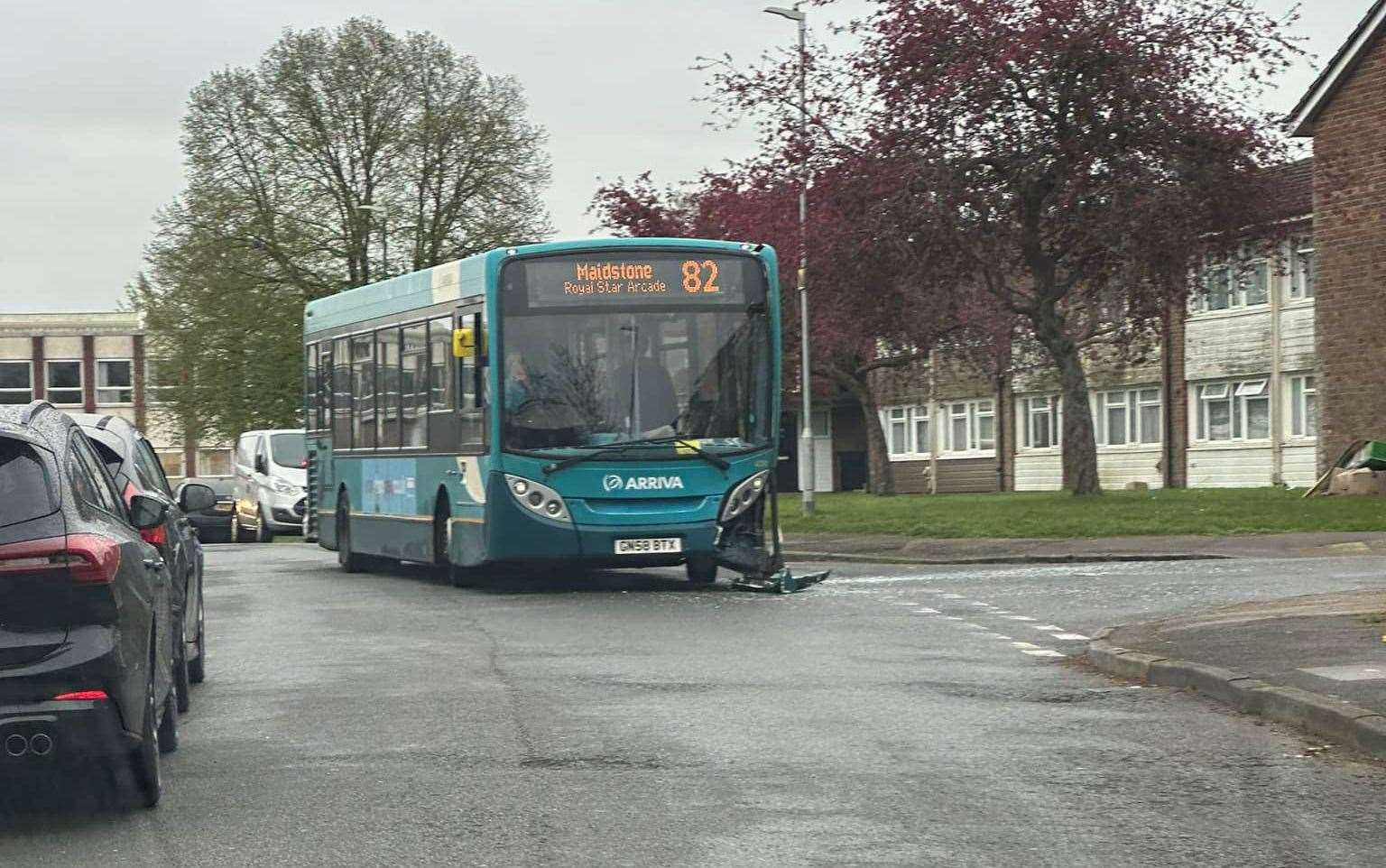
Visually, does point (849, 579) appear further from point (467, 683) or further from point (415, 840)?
point (415, 840)

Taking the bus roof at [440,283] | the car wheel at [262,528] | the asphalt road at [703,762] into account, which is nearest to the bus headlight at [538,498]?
the bus roof at [440,283]

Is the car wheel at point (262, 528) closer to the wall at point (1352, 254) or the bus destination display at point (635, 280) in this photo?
the wall at point (1352, 254)

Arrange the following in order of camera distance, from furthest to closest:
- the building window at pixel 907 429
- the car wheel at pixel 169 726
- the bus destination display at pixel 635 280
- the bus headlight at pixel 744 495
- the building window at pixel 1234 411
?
1. the building window at pixel 907 429
2. the building window at pixel 1234 411
3. the bus headlight at pixel 744 495
4. the bus destination display at pixel 635 280
5. the car wheel at pixel 169 726

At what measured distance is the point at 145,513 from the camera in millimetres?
9133

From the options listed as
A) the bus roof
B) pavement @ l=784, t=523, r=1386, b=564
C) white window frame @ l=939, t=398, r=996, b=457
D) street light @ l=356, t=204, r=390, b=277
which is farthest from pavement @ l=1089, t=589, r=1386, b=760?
white window frame @ l=939, t=398, r=996, b=457

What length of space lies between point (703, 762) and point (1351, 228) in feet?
101

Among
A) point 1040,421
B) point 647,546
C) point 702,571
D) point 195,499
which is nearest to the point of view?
point 195,499

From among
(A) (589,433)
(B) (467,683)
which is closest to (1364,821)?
(B) (467,683)

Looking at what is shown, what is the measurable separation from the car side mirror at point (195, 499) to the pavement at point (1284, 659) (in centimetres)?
533

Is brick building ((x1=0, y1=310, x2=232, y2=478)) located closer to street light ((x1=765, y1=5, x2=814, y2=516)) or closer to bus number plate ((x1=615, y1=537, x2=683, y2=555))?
street light ((x1=765, y1=5, x2=814, y2=516))

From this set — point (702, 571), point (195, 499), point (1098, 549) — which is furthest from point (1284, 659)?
point (1098, 549)

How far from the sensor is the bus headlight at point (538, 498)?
19516mm

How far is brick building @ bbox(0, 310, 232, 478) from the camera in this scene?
108250 millimetres

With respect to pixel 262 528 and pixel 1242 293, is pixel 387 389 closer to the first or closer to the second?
pixel 262 528
